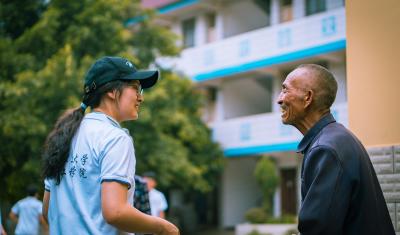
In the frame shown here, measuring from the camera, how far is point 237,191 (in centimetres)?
2709

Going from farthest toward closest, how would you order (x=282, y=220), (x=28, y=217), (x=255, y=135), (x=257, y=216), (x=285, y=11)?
(x=285, y=11)
(x=255, y=135)
(x=257, y=216)
(x=282, y=220)
(x=28, y=217)

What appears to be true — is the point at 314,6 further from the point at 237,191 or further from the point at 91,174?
the point at 91,174

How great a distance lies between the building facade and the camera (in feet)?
72.1

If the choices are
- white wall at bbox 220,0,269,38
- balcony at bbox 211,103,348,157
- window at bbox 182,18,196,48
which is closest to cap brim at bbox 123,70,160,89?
balcony at bbox 211,103,348,157

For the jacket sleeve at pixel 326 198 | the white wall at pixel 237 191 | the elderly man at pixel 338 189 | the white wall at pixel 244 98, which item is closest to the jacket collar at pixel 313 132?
the elderly man at pixel 338 189

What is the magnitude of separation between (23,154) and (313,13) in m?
10.3

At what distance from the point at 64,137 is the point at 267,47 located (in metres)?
20.5

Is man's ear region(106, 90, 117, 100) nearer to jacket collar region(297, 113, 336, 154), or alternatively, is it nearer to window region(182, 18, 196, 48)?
jacket collar region(297, 113, 336, 154)

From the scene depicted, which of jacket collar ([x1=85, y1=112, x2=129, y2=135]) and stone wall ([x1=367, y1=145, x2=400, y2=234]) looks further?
stone wall ([x1=367, y1=145, x2=400, y2=234])

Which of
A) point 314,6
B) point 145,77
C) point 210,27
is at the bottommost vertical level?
point 145,77

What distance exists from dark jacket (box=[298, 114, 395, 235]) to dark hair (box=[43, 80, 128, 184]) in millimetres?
962

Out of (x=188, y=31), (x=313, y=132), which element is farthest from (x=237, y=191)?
(x=313, y=132)

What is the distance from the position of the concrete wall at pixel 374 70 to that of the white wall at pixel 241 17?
2119 centimetres

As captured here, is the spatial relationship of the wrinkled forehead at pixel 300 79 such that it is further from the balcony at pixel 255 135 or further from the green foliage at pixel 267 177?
the green foliage at pixel 267 177
